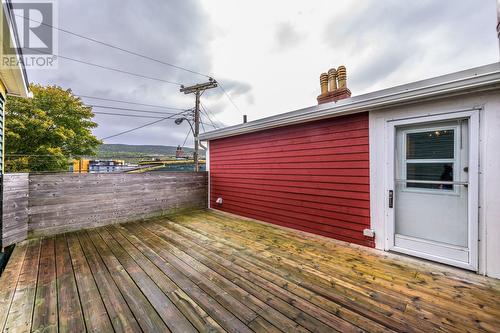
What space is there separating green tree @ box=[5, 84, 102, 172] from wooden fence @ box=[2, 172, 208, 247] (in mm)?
5352

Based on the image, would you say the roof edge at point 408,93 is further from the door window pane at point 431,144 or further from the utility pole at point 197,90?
the utility pole at point 197,90

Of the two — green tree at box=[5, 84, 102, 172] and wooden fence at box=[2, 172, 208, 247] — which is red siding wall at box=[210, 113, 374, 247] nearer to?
wooden fence at box=[2, 172, 208, 247]

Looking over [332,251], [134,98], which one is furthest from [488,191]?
[134,98]

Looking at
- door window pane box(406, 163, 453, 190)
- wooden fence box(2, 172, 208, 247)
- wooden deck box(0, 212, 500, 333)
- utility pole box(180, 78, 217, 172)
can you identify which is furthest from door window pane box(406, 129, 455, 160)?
utility pole box(180, 78, 217, 172)

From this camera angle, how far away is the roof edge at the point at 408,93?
184cm

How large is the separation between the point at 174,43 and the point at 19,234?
581 cm

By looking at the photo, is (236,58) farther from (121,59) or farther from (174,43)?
(121,59)

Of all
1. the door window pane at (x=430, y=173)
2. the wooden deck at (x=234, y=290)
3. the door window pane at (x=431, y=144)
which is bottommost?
the wooden deck at (x=234, y=290)

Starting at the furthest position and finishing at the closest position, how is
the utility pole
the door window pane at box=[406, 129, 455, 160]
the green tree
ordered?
the utility pole < the green tree < the door window pane at box=[406, 129, 455, 160]

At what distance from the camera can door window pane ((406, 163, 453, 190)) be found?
2266 mm

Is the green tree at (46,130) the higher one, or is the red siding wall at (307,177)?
the green tree at (46,130)

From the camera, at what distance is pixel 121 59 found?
751 cm

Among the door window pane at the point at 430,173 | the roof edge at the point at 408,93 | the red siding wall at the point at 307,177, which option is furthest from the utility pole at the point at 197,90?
the door window pane at the point at 430,173

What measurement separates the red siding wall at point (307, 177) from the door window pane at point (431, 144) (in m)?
0.50
